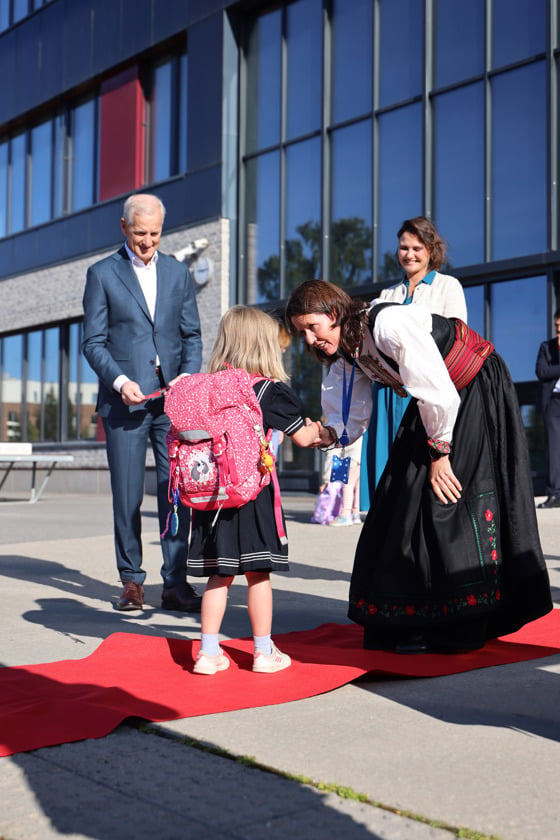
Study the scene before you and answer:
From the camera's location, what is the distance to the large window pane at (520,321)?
1312 cm

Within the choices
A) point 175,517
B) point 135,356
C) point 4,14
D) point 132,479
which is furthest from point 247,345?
point 4,14

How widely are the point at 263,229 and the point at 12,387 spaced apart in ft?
32.1

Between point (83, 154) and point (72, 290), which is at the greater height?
point (83, 154)

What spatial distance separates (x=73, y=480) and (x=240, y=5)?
985 centimetres

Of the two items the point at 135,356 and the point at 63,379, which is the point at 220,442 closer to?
the point at 135,356

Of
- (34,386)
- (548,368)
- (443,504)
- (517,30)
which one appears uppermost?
(517,30)

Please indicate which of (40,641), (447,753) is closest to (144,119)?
(40,641)

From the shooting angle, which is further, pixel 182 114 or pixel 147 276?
pixel 182 114

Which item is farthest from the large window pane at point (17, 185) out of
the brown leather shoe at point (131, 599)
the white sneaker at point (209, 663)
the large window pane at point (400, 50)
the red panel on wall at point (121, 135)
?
the white sneaker at point (209, 663)

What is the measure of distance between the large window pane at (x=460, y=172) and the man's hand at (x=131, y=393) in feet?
31.0

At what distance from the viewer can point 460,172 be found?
14.1 metres

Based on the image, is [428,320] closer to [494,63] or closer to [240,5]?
[494,63]

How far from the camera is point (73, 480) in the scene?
22219 mm

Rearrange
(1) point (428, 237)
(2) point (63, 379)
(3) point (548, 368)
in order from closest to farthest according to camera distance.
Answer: (1) point (428, 237) → (3) point (548, 368) → (2) point (63, 379)
